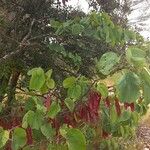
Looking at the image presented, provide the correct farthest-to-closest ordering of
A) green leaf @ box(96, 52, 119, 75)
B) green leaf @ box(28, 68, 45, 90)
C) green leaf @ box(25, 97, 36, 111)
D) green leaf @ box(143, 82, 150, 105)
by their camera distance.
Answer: green leaf @ box(25, 97, 36, 111), green leaf @ box(28, 68, 45, 90), green leaf @ box(96, 52, 119, 75), green leaf @ box(143, 82, 150, 105)

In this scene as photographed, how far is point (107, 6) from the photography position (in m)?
5.27

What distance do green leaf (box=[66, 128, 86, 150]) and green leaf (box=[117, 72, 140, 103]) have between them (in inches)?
9.8

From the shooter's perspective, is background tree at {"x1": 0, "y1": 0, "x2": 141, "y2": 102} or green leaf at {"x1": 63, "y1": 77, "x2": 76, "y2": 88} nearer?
green leaf at {"x1": 63, "y1": 77, "x2": 76, "y2": 88}

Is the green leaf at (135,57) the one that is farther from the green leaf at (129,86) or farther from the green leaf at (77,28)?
the green leaf at (77,28)

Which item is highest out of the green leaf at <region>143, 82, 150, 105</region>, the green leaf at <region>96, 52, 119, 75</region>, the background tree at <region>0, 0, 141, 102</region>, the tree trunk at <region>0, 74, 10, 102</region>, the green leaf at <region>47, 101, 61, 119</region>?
the background tree at <region>0, 0, 141, 102</region>

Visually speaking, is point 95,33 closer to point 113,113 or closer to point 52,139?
point 113,113

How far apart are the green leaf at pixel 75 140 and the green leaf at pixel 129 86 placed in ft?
0.82

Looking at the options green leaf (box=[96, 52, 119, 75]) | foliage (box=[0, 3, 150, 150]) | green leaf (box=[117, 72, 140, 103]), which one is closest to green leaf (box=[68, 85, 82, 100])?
foliage (box=[0, 3, 150, 150])

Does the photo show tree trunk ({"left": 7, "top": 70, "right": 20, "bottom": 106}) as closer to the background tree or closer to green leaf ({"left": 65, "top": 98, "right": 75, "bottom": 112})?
the background tree

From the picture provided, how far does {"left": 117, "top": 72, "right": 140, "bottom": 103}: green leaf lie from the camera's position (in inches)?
45.8

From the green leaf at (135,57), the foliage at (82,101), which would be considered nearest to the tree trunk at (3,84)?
the foliage at (82,101)

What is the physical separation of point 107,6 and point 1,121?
341 centimetres

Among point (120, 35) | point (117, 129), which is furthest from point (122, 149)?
point (120, 35)

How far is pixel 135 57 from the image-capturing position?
1181mm
